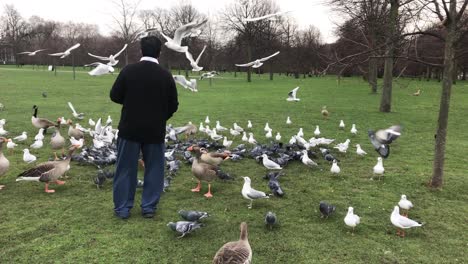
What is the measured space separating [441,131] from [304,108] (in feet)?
46.8

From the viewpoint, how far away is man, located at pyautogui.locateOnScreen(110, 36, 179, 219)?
5.79 metres

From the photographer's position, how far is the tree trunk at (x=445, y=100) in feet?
23.4

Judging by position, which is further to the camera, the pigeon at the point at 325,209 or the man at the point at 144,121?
the pigeon at the point at 325,209

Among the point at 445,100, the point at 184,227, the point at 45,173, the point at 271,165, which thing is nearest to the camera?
the point at 184,227

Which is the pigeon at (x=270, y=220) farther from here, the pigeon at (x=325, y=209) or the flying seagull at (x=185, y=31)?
the flying seagull at (x=185, y=31)

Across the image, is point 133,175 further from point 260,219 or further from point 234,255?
point 234,255

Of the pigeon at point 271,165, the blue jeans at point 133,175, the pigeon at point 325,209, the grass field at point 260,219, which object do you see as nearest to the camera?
the grass field at point 260,219

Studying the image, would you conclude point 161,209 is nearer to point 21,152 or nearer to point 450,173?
point 21,152

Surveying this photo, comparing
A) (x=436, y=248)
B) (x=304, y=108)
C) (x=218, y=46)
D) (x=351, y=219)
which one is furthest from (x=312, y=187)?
(x=218, y=46)

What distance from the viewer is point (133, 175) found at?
6.10m

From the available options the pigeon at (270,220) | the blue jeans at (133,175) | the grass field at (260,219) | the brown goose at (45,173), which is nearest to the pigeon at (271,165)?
the grass field at (260,219)

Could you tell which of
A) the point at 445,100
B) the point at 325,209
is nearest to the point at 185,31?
the point at 325,209

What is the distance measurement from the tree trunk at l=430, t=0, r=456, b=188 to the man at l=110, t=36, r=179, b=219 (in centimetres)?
503

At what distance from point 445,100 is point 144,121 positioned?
559 cm
